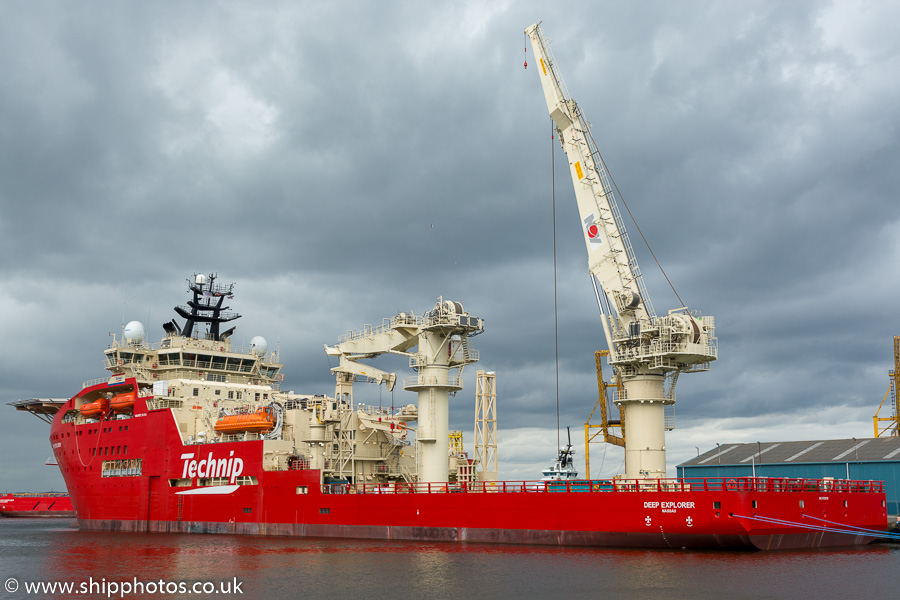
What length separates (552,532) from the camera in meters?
31.3

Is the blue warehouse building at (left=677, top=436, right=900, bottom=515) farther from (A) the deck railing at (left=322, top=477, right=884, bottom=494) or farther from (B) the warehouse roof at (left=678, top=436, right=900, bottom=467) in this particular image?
(A) the deck railing at (left=322, top=477, right=884, bottom=494)

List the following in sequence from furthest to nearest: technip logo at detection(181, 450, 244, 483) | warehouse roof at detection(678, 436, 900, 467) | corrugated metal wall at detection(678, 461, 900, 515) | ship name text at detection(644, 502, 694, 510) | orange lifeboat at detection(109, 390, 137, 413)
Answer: orange lifeboat at detection(109, 390, 137, 413) → warehouse roof at detection(678, 436, 900, 467) → corrugated metal wall at detection(678, 461, 900, 515) → technip logo at detection(181, 450, 244, 483) → ship name text at detection(644, 502, 694, 510)

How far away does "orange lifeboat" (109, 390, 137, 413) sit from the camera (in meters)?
45.2

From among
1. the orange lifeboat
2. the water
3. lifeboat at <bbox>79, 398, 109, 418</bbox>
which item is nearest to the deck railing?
the water

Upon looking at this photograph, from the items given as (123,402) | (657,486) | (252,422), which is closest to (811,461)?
(657,486)

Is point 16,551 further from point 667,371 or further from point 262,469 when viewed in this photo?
point 667,371

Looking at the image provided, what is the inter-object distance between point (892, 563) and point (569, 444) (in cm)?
5584

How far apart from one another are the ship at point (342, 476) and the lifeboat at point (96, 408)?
20 centimetres

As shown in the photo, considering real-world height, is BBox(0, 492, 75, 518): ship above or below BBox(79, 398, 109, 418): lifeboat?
below

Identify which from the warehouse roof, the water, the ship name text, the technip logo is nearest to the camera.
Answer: the water

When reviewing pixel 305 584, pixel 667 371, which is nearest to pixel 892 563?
pixel 667 371

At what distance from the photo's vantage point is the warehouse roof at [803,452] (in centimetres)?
4269

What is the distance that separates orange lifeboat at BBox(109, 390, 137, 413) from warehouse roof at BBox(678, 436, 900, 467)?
31411mm

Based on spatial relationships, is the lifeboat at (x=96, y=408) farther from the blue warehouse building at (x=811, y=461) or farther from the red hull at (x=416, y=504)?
the blue warehouse building at (x=811, y=461)
